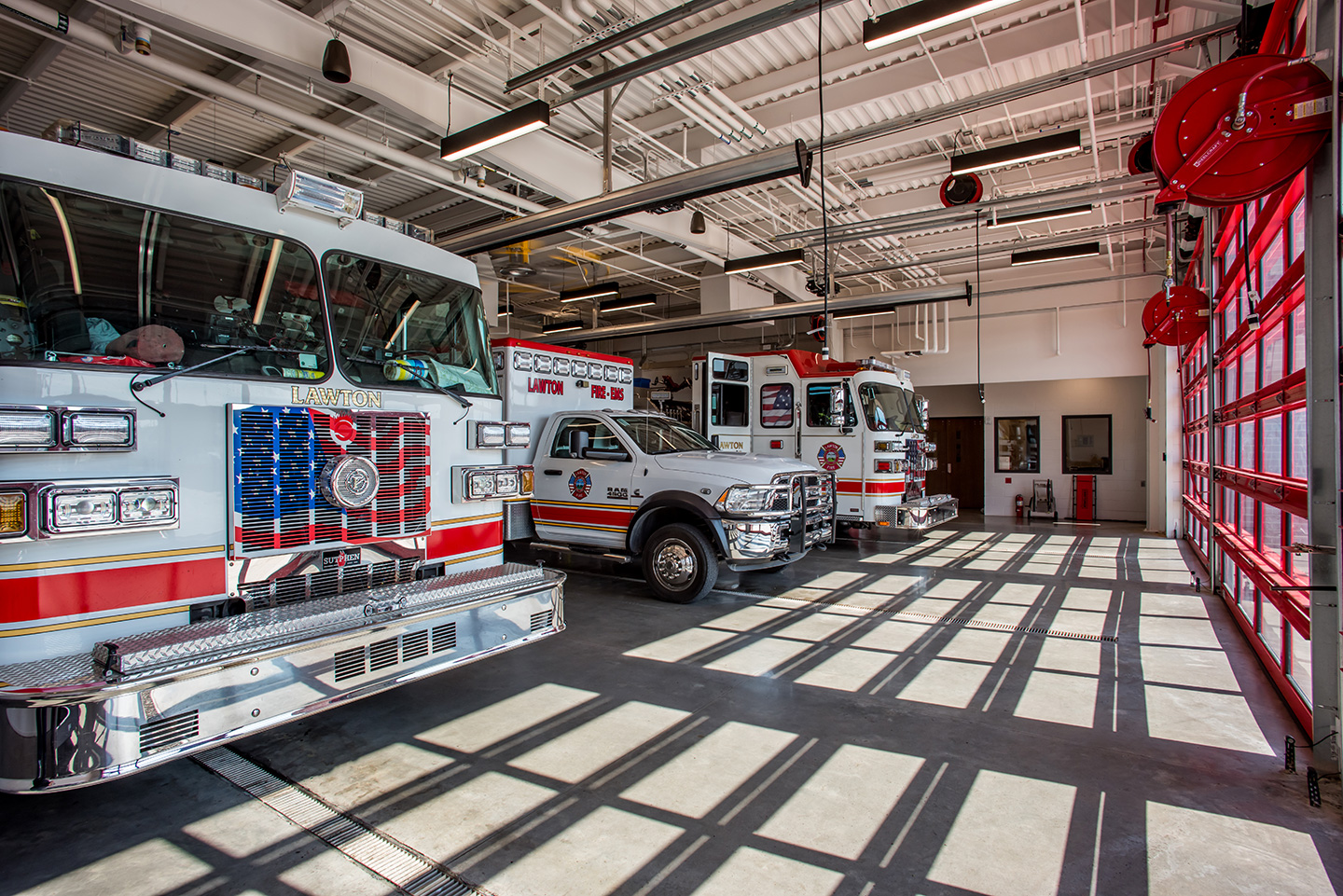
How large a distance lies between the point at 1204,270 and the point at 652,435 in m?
6.08

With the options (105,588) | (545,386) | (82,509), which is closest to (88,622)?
(105,588)

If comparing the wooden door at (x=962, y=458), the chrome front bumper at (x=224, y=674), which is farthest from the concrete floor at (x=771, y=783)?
the wooden door at (x=962, y=458)

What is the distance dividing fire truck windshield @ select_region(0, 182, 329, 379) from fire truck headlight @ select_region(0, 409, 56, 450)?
0.81 feet

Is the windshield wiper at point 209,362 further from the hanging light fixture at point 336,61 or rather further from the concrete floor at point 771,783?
the hanging light fixture at point 336,61

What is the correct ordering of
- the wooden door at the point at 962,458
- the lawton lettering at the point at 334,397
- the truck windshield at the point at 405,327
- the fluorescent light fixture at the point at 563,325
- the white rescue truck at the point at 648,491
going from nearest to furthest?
the lawton lettering at the point at 334,397 < the truck windshield at the point at 405,327 < the white rescue truck at the point at 648,491 < the wooden door at the point at 962,458 < the fluorescent light fixture at the point at 563,325

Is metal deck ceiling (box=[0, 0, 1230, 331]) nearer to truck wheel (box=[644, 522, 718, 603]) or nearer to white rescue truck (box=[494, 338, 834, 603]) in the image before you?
white rescue truck (box=[494, 338, 834, 603])

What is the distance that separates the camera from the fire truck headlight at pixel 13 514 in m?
2.18

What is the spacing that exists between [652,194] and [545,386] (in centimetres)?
234

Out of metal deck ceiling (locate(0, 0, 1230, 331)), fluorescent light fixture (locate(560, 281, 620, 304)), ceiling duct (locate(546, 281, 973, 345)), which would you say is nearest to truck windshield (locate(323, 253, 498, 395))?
metal deck ceiling (locate(0, 0, 1230, 331))

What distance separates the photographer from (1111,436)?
1535 centimetres

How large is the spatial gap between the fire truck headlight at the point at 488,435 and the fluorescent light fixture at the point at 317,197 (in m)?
1.29

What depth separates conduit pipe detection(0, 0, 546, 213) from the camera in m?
5.33

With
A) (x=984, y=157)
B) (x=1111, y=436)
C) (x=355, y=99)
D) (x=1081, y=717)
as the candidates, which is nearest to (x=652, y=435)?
(x=1081, y=717)

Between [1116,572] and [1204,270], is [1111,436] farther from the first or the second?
[1204,270]
